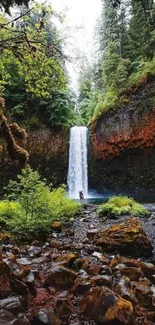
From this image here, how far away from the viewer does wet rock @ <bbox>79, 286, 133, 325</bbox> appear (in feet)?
11.2

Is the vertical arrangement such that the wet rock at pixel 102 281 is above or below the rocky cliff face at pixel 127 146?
below

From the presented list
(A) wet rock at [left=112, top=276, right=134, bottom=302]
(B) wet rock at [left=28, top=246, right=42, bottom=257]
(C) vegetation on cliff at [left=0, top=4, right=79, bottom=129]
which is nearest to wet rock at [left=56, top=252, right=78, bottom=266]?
(B) wet rock at [left=28, top=246, right=42, bottom=257]

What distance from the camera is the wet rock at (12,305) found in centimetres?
333

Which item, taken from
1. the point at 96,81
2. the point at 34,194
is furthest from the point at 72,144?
the point at 34,194

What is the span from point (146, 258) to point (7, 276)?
3779mm

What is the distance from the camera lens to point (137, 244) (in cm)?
709

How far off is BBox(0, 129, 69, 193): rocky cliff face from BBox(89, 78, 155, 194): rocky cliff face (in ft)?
7.01

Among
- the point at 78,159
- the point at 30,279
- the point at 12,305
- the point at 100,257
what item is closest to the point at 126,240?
the point at 100,257

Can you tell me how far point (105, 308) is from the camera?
3.51 m

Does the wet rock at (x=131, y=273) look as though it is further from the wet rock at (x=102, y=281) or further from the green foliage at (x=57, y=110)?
the green foliage at (x=57, y=110)

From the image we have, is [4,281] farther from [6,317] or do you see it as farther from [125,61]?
[125,61]

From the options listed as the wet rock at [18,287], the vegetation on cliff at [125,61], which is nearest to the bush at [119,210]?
the wet rock at [18,287]

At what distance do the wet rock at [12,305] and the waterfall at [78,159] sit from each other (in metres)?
20.0

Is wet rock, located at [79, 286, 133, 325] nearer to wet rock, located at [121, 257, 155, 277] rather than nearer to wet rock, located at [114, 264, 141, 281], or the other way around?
wet rock, located at [114, 264, 141, 281]
